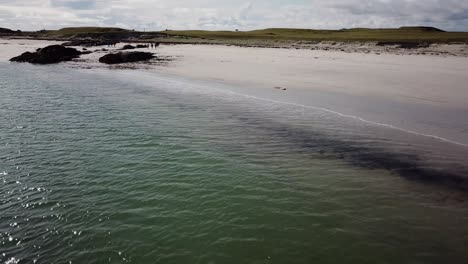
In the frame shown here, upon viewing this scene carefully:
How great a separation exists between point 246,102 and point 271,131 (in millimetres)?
7226

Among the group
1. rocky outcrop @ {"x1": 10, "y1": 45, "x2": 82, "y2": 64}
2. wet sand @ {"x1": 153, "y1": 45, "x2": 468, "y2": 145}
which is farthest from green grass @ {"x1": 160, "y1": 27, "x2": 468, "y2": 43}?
rocky outcrop @ {"x1": 10, "y1": 45, "x2": 82, "y2": 64}

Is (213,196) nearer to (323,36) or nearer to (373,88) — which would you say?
(373,88)

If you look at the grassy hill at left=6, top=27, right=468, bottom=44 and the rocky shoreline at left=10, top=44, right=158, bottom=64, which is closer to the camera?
the rocky shoreline at left=10, top=44, right=158, bottom=64

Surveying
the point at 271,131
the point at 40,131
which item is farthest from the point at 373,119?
the point at 40,131

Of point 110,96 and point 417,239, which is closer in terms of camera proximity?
point 417,239

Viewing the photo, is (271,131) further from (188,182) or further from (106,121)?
(106,121)

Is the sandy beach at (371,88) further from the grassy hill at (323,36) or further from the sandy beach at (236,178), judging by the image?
the grassy hill at (323,36)

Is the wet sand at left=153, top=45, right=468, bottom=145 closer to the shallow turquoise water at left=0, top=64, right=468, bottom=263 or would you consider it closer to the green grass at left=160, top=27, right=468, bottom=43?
the shallow turquoise water at left=0, top=64, right=468, bottom=263

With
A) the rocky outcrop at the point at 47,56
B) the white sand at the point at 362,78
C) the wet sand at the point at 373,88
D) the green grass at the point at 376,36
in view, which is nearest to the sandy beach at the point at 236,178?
the wet sand at the point at 373,88

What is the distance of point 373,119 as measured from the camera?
20.5 m

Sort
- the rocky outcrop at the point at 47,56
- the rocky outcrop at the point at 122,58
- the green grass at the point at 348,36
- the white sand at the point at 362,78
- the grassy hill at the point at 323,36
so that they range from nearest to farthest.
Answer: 1. the white sand at the point at 362,78
2. the rocky outcrop at the point at 122,58
3. the rocky outcrop at the point at 47,56
4. the green grass at the point at 348,36
5. the grassy hill at the point at 323,36

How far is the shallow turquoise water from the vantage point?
8891mm

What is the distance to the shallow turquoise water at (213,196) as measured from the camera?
8.89 metres

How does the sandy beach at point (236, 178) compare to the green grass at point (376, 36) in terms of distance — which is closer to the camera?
the sandy beach at point (236, 178)
